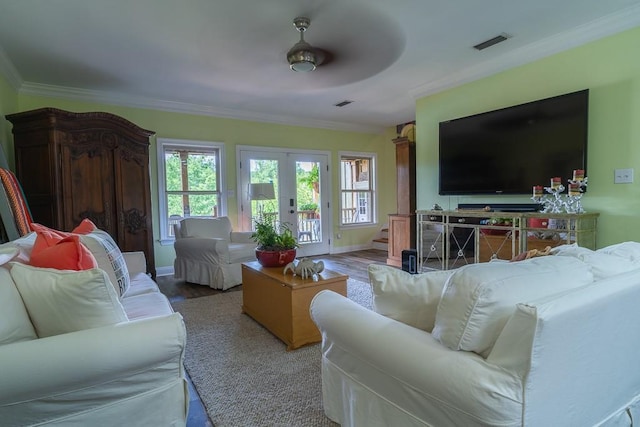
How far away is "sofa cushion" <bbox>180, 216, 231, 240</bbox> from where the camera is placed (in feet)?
14.4

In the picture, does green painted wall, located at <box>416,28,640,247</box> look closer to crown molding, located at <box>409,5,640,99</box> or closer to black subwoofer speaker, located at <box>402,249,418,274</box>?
crown molding, located at <box>409,5,640,99</box>

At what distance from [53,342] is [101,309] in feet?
0.55

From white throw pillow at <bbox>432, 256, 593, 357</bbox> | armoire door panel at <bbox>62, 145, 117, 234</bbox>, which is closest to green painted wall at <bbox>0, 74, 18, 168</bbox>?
armoire door panel at <bbox>62, 145, 117, 234</bbox>

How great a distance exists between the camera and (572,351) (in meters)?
0.96

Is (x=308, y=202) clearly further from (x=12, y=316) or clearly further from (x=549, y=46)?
(x=12, y=316)

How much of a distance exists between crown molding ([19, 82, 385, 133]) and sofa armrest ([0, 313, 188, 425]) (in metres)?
4.23

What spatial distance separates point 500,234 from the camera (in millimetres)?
3723

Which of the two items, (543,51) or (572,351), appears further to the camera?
(543,51)

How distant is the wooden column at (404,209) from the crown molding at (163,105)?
1.56 meters

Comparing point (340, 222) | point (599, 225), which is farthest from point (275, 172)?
point (599, 225)

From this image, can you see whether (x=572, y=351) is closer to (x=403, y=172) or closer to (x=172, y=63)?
(x=172, y=63)

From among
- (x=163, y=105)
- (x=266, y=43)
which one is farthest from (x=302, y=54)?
(x=163, y=105)

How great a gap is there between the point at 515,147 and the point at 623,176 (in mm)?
966

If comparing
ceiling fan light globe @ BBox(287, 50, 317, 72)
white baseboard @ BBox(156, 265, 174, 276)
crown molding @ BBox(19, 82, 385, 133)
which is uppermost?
crown molding @ BBox(19, 82, 385, 133)
